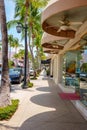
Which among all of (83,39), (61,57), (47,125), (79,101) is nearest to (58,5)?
(47,125)

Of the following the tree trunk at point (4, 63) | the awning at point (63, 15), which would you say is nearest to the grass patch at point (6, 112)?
the tree trunk at point (4, 63)

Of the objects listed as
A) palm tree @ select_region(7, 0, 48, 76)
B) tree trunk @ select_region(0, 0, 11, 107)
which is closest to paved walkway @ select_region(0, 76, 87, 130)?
tree trunk @ select_region(0, 0, 11, 107)

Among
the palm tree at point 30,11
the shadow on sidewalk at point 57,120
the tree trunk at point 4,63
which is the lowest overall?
the shadow on sidewalk at point 57,120

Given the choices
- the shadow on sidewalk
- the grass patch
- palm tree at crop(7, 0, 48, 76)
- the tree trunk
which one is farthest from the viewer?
palm tree at crop(7, 0, 48, 76)

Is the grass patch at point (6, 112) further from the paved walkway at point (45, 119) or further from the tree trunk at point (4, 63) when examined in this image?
the tree trunk at point (4, 63)

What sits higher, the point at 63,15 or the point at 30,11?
the point at 30,11

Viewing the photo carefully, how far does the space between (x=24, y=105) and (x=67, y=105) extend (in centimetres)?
211

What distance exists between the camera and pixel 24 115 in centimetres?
1079

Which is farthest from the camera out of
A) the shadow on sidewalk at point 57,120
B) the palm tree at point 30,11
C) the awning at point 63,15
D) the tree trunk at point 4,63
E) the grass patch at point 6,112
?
the palm tree at point 30,11

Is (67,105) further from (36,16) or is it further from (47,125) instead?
(36,16)

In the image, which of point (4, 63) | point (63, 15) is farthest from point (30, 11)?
point (63, 15)

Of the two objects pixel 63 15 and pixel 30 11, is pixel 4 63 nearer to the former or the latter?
pixel 63 15

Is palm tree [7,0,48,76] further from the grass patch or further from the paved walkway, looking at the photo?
the grass patch

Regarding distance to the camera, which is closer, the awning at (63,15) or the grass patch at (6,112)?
the awning at (63,15)
